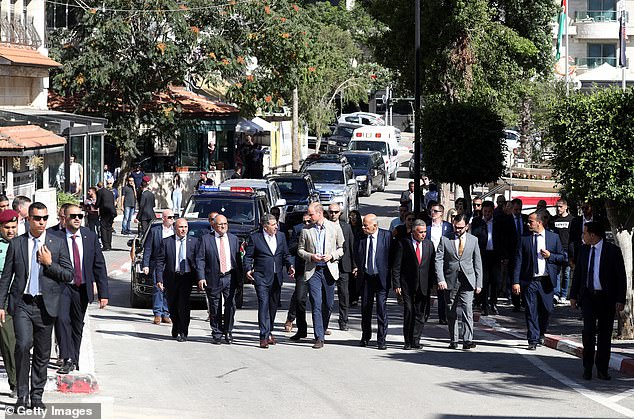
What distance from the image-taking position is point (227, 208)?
23172 millimetres

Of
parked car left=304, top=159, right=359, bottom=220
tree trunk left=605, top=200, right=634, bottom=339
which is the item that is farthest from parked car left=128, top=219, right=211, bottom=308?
parked car left=304, top=159, right=359, bottom=220

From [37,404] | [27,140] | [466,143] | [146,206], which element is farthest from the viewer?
[146,206]

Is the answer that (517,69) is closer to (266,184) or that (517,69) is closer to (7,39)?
(266,184)

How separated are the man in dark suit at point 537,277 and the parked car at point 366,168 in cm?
3292

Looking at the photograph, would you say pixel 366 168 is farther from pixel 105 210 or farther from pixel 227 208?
pixel 227 208

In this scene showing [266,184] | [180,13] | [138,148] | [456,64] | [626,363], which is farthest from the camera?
[138,148]

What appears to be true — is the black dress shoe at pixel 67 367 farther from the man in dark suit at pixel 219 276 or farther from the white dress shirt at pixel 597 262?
the white dress shirt at pixel 597 262

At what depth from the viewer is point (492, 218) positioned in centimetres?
1962

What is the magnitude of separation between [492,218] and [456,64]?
44.6ft

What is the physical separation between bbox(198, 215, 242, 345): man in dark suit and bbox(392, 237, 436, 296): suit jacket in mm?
2309

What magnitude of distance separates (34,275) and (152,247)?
22.3 ft

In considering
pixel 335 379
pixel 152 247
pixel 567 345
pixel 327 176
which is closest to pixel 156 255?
pixel 152 247

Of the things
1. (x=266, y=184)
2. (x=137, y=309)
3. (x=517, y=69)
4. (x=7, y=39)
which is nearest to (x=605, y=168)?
(x=137, y=309)

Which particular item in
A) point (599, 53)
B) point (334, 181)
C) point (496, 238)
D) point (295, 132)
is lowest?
point (496, 238)
